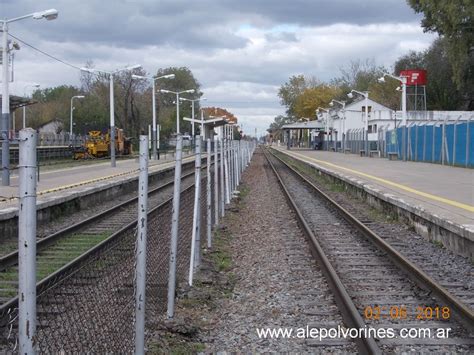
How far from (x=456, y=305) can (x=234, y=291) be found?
2820 mm

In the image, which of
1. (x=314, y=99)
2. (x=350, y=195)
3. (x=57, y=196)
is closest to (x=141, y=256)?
(x=57, y=196)

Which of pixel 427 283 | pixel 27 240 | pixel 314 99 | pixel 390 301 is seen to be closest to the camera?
pixel 27 240

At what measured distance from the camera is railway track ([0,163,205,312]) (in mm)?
7885

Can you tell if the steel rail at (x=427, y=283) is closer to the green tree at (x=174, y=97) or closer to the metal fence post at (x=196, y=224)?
the metal fence post at (x=196, y=224)

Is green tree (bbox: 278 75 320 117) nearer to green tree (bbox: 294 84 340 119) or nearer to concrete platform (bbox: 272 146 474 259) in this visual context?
green tree (bbox: 294 84 340 119)

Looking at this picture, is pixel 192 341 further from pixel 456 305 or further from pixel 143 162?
pixel 456 305

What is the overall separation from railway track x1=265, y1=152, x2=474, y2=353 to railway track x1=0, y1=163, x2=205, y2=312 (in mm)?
3502

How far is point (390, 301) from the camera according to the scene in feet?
23.7

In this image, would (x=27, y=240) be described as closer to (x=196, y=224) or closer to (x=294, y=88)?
(x=196, y=224)

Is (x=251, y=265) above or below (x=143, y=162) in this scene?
below

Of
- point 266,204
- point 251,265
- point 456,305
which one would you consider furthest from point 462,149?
point 456,305

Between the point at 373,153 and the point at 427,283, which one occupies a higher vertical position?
the point at 373,153

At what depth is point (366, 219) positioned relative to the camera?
49.7 feet
